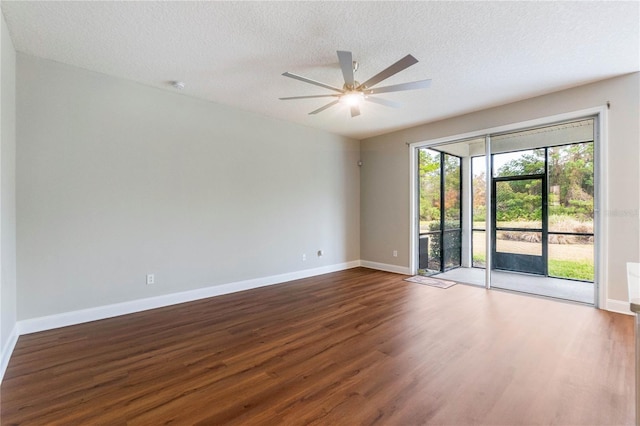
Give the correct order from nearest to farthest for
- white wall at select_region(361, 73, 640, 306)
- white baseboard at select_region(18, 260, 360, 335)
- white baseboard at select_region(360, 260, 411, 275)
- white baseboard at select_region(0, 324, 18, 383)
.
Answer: white baseboard at select_region(0, 324, 18, 383)
white baseboard at select_region(18, 260, 360, 335)
white wall at select_region(361, 73, 640, 306)
white baseboard at select_region(360, 260, 411, 275)

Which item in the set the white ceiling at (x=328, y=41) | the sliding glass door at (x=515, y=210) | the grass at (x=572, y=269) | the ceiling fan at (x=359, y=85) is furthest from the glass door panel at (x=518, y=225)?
Answer: the ceiling fan at (x=359, y=85)

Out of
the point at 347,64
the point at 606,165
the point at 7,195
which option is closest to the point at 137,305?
the point at 7,195

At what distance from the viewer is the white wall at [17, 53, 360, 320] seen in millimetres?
2920

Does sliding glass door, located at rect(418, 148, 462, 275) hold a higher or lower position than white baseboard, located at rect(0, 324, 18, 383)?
higher

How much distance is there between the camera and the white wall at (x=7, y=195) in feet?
7.38

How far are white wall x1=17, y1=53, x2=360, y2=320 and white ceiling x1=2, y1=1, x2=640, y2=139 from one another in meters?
0.44

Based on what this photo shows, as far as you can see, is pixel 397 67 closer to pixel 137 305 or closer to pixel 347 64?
pixel 347 64

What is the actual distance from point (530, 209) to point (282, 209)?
399 centimetres

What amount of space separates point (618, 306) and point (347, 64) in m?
4.28

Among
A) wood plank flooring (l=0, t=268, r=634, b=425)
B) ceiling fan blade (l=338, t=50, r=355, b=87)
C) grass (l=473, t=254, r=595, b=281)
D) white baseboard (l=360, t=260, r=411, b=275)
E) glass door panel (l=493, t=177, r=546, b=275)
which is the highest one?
ceiling fan blade (l=338, t=50, r=355, b=87)

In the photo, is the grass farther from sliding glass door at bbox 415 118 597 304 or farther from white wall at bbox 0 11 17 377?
white wall at bbox 0 11 17 377

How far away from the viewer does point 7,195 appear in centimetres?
247

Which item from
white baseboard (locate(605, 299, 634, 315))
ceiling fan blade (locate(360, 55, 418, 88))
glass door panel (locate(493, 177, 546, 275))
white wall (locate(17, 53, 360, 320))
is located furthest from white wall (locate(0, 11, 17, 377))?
white baseboard (locate(605, 299, 634, 315))

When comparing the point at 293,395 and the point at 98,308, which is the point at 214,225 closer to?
the point at 98,308
